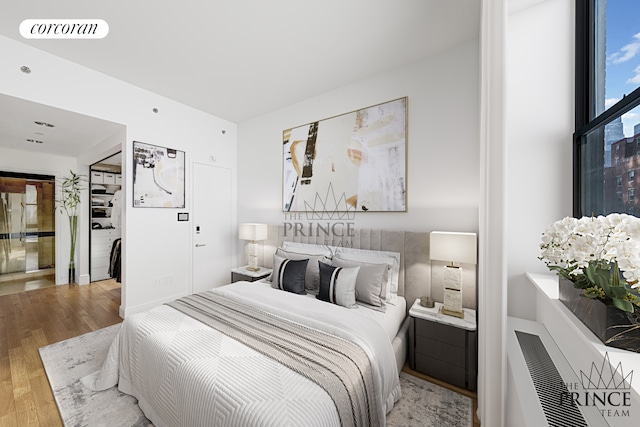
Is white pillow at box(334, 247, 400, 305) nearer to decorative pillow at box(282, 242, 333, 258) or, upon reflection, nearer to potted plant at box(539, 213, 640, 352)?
decorative pillow at box(282, 242, 333, 258)

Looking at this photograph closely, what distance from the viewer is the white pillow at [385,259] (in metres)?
2.33

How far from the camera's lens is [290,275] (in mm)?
2502

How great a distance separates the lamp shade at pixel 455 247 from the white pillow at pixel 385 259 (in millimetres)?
442

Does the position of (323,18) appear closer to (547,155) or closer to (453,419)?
(547,155)

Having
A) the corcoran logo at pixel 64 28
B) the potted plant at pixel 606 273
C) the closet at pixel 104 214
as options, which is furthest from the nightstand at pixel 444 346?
the closet at pixel 104 214

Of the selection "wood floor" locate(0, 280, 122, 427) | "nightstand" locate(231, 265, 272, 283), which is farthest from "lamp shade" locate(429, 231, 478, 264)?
"wood floor" locate(0, 280, 122, 427)

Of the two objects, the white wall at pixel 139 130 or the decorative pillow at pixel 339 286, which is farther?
the white wall at pixel 139 130

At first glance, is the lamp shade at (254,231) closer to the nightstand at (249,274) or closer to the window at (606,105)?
the nightstand at (249,274)

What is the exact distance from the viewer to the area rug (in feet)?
5.13

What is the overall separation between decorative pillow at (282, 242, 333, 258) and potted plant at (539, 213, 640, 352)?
2.04 m

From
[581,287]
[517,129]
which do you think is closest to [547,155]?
[517,129]

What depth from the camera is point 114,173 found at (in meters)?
5.14

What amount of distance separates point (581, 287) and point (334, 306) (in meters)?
1.49

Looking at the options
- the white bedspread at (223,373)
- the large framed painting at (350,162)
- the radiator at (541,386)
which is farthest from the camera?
the large framed painting at (350,162)
